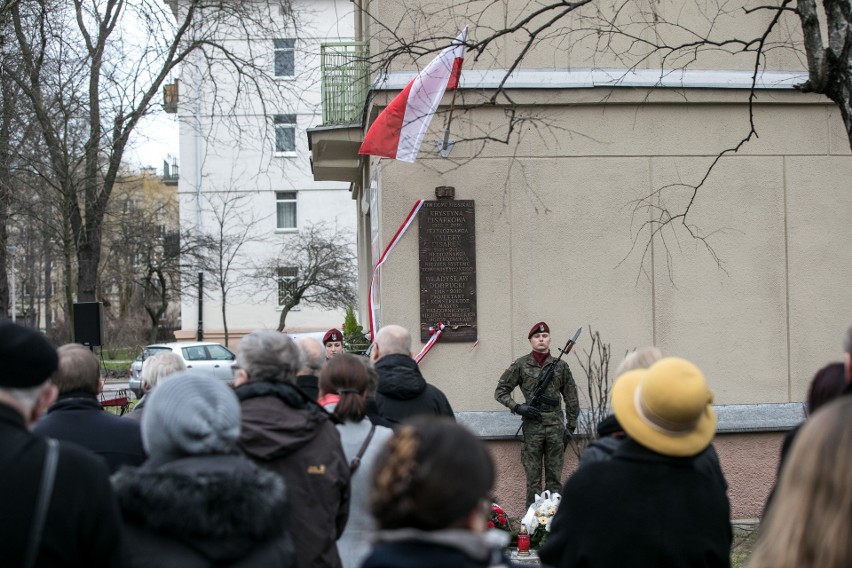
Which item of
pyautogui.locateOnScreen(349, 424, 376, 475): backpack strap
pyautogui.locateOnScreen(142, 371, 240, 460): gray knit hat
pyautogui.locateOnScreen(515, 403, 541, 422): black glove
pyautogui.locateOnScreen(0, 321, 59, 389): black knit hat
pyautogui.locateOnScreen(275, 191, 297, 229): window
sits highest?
pyautogui.locateOnScreen(275, 191, 297, 229): window

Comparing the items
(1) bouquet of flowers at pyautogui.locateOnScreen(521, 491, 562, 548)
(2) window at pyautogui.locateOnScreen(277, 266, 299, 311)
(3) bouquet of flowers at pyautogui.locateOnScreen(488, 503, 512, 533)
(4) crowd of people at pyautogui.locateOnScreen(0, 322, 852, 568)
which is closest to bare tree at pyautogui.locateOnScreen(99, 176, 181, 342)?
(2) window at pyautogui.locateOnScreen(277, 266, 299, 311)

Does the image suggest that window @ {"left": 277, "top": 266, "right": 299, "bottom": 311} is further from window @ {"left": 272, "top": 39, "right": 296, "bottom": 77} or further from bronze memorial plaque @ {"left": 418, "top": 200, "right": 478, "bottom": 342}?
bronze memorial plaque @ {"left": 418, "top": 200, "right": 478, "bottom": 342}

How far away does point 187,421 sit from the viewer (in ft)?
9.86

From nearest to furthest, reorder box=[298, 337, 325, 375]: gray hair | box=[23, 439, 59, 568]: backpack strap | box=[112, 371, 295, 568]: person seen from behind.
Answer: box=[23, 439, 59, 568]: backpack strap
box=[112, 371, 295, 568]: person seen from behind
box=[298, 337, 325, 375]: gray hair

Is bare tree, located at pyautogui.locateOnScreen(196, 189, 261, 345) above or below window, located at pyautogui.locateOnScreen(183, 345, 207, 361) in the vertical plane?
above

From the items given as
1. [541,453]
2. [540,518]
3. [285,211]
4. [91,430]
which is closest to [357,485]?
[91,430]

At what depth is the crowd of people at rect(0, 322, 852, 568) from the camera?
2.08 metres

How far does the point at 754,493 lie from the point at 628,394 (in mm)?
6766

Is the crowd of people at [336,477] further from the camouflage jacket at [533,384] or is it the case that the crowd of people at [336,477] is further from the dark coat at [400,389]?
the camouflage jacket at [533,384]

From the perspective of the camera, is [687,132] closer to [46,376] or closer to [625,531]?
[625,531]

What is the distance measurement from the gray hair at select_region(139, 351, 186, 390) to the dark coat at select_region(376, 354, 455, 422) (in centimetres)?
137

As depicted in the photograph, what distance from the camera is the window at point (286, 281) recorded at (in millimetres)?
40125

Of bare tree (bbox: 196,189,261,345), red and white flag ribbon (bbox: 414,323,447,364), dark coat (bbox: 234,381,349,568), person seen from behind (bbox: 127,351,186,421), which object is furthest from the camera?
bare tree (bbox: 196,189,261,345)

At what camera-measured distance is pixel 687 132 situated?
9.94 metres
